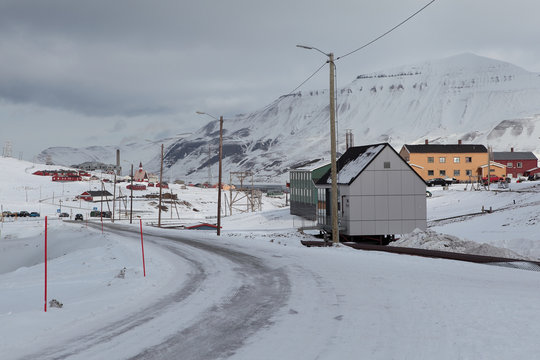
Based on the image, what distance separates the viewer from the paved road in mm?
7078

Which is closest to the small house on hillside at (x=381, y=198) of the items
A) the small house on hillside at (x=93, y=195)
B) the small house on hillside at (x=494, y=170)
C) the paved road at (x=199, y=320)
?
the paved road at (x=199, y=320)

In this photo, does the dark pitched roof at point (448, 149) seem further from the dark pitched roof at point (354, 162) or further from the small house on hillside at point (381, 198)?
the small house on hillside at point (381, 198)

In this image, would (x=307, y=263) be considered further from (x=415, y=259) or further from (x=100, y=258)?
(x=100, y=258)

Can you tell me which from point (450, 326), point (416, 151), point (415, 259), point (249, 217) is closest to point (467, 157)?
point (416, 151)

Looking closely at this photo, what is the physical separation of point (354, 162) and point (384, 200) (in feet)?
17.7

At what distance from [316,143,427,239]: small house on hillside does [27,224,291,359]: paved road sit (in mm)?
29654

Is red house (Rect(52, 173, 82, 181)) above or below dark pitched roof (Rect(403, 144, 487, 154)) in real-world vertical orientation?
below

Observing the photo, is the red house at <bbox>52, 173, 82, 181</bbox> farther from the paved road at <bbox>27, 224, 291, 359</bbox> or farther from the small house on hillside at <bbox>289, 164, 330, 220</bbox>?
the paved road at <bbox>27, 224, 291, 359</bbox>

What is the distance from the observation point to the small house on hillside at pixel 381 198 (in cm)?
4331

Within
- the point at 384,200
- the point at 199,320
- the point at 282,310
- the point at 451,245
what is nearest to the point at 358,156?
the point at 384,200

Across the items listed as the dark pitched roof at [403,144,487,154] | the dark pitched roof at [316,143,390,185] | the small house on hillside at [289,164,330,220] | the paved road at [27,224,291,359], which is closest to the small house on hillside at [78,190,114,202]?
the small house on hillside at [289,164,330,220]

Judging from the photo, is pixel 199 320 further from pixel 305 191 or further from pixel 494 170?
pixel 494 170

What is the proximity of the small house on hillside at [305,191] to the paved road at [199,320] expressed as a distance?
177 feet

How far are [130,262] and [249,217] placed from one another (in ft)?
196
